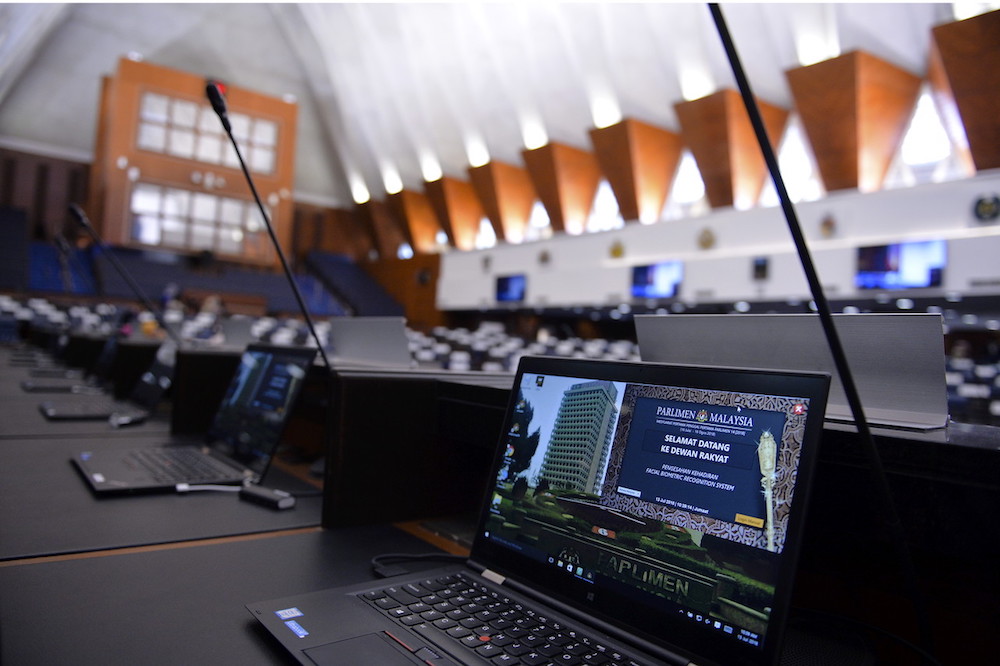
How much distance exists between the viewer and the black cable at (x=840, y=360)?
0.59 m

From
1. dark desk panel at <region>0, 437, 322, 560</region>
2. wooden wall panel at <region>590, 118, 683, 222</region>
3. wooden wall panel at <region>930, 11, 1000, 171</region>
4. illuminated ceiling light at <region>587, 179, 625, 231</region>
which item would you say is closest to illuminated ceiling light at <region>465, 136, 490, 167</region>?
illuminated ceiling light at <region>587, 179, 625, 231</region>

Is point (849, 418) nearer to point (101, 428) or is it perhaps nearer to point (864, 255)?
point (101, 428)

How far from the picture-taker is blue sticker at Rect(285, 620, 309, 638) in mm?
664

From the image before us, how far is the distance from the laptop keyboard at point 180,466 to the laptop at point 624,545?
0.72 meters

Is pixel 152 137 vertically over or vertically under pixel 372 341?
over

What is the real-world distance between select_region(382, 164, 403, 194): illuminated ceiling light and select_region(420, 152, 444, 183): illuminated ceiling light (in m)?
1.10

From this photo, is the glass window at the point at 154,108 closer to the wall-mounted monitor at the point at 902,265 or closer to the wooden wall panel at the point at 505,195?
the wooden wall panel at the point at 505,195

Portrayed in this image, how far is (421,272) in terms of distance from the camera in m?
15.7

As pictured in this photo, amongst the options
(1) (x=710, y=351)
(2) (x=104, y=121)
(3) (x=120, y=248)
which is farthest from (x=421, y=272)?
(1) (x=710, y=351)

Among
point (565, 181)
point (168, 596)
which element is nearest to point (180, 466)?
point (168, 596)

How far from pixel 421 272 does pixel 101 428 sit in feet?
Result: 45.4

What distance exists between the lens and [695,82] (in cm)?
951

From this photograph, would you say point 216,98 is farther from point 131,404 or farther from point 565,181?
point 565,181

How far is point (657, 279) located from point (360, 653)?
9854 millimetres
